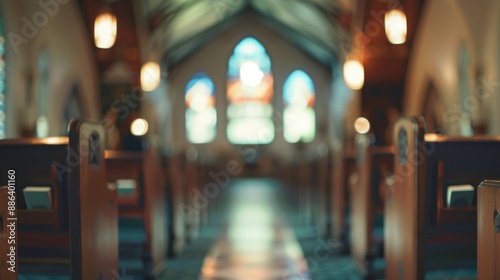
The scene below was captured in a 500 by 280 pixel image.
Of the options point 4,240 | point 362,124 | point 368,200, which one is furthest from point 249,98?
point 4,240

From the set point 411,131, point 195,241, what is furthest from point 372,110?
point 411,131

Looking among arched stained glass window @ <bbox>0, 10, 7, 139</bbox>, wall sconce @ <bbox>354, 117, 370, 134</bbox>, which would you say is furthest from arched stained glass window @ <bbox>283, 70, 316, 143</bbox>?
arched stained glass window @ <bbox>0, 10, 7, 139</bbox>

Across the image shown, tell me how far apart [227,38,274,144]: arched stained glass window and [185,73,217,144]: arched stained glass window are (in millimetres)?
488

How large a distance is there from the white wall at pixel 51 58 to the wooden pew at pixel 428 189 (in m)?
5.97

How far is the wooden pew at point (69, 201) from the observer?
2.83 meters

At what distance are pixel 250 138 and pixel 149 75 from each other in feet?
20.8

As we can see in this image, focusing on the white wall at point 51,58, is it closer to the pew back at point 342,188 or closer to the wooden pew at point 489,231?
the pew back at point 342,188

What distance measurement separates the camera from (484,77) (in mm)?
7758

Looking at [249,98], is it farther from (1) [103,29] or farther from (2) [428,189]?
(2) [428,189]

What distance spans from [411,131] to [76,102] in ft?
28.0

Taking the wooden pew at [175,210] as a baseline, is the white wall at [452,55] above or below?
above

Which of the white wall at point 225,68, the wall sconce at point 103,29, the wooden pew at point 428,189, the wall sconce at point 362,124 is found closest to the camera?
the wooden pew at point 428,189

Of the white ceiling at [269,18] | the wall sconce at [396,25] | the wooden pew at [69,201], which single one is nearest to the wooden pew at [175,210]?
the wooden pew at [69,201]

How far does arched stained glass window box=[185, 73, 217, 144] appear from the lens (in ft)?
56.6
